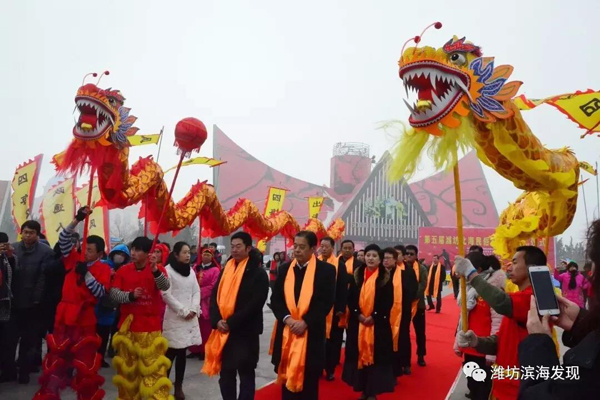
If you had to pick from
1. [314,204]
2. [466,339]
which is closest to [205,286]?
[466,339]

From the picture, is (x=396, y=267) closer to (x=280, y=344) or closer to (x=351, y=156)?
(x=280, y=344)

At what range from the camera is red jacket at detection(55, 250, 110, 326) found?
2896 mm

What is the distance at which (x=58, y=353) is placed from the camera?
2.88 meters

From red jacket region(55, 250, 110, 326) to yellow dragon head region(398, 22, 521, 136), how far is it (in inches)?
91.3

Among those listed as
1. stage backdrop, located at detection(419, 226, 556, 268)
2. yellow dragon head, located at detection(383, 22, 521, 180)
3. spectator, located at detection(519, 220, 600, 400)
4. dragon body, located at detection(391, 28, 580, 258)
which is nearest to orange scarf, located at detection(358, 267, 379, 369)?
dragon body, located at detection(391, 28, 580, 258)

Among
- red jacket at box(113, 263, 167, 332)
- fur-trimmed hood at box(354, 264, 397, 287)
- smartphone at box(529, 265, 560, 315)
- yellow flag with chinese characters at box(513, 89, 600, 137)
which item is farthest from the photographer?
fur-trimmed hood at box(354, 264, 397, 287)

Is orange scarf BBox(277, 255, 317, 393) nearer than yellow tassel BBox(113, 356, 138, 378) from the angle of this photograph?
Yes

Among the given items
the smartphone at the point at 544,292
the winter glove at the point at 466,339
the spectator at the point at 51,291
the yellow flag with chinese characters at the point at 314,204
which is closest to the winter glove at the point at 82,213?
the spectator at the point at 51,291

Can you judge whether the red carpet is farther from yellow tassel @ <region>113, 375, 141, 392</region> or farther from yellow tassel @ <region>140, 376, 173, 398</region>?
yellow tassel @ <region>113, 375, 141, 392</region>

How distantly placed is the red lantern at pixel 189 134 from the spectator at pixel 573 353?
2.77 meters

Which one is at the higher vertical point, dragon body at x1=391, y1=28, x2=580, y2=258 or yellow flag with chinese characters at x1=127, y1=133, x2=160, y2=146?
yellow flag with chinese characters at x1=127, y1=133, x2=160, y2=146

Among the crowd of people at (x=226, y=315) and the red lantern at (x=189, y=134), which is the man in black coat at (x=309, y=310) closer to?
the crowd of people at (x=226, y=315)

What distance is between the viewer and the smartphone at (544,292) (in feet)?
4.45

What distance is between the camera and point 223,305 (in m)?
2.98
